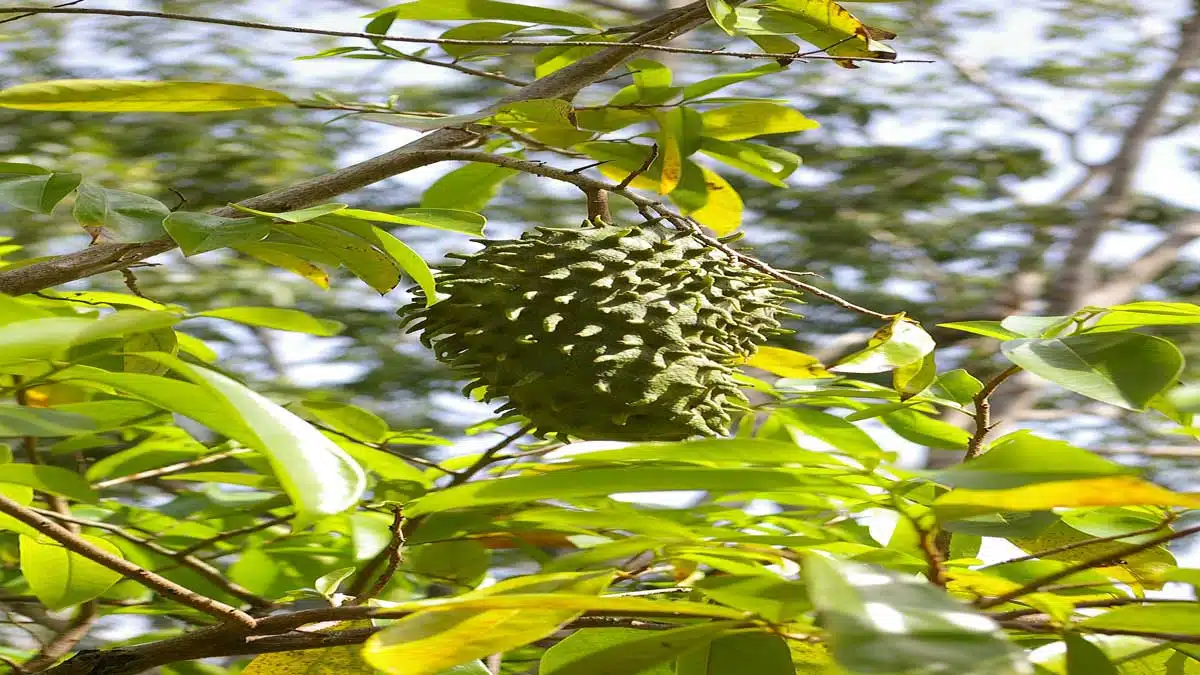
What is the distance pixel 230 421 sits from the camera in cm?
52

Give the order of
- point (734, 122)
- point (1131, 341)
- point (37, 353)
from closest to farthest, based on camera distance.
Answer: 1. point (37, 353)
2. point (1131, 341)
3. point (734, 122)

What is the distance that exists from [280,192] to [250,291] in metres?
2.34

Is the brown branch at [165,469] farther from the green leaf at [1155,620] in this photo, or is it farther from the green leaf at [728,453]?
the green leaf at [1155,620]

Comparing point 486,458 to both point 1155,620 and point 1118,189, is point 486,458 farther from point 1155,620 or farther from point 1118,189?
point 1118,189

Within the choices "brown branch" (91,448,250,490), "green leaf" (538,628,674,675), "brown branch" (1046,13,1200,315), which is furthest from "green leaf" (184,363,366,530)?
"brown branch" (1046,13,1200,315)

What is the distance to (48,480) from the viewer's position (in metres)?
0.76

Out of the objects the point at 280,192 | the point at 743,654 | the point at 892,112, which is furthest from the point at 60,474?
the point at 892,112

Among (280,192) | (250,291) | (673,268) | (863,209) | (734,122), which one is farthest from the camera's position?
(863,209)

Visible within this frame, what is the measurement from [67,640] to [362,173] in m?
0.60

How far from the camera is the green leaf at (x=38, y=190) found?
77cm

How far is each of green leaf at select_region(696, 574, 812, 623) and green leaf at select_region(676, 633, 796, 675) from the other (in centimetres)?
3

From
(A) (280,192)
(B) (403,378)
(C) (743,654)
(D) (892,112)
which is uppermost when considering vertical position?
(A) (280,192)

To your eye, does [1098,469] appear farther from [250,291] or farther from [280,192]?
[250,291]

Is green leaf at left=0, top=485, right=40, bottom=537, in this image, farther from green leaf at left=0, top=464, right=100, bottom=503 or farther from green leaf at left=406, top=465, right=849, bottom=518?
green leaf at left=406, top=465, right=849, bottom=518
